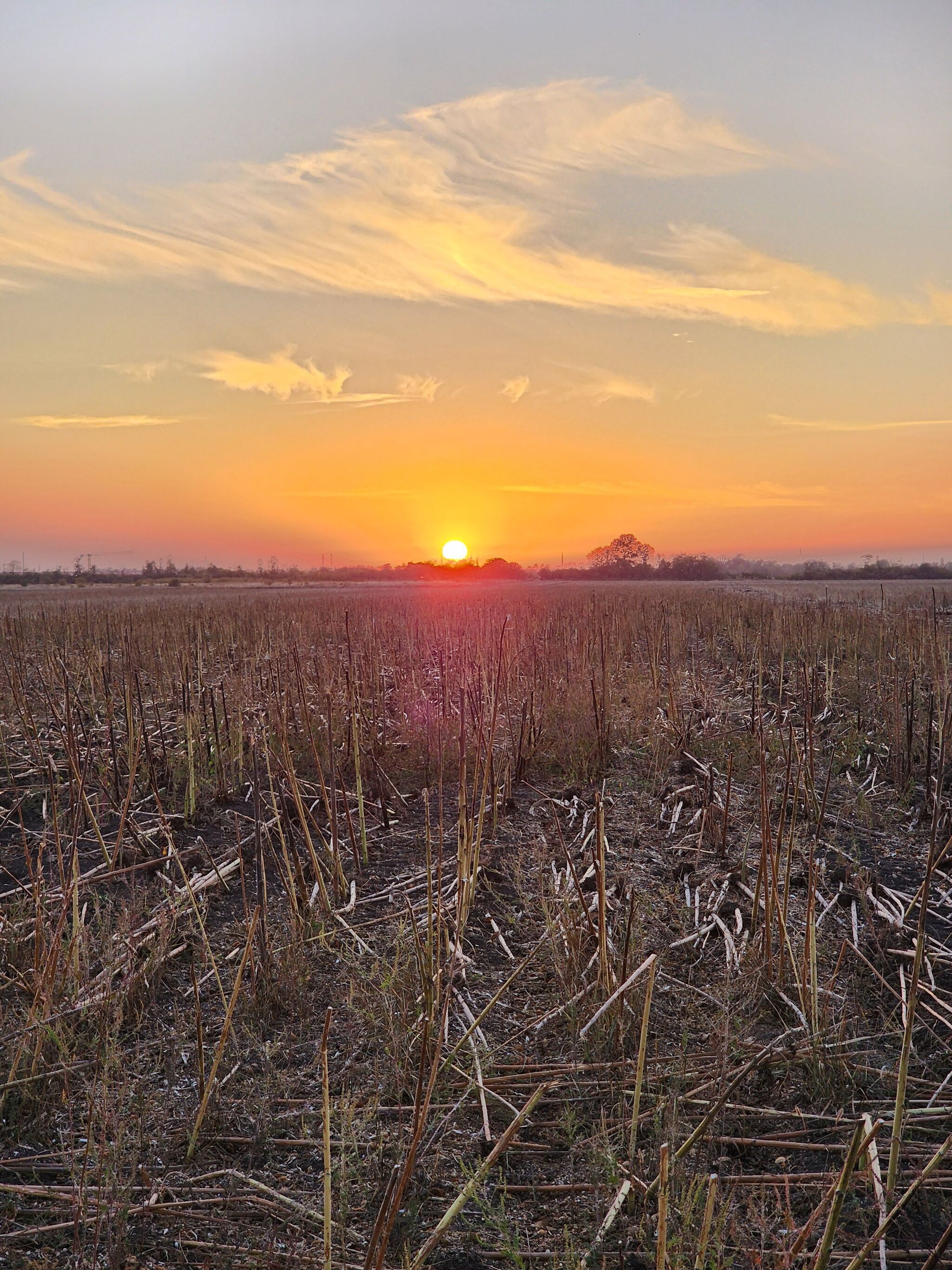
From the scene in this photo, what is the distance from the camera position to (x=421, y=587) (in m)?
44.2

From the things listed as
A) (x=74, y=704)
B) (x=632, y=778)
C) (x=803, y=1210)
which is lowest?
(x=803, y=1210)

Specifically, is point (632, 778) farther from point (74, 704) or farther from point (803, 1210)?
point (74, 704)

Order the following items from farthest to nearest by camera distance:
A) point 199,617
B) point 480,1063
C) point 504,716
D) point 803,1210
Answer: point 199,617 < point 504,716 < point 480,1063 < point 803,1210

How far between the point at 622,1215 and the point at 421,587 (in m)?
42.7

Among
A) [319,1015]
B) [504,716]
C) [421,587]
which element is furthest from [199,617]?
[421,587]

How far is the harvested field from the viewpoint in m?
1.87

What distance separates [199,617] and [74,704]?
7512mm

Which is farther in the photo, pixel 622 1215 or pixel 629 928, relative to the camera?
pixel 629 928

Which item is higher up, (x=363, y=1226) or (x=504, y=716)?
(x=504, y=716)

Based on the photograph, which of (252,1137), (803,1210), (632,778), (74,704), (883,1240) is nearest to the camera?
(883,1240)

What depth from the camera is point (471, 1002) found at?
9.29 feet

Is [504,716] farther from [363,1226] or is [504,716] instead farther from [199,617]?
[199,617]

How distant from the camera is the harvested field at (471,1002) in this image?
1.87m

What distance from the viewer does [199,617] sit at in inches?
524
